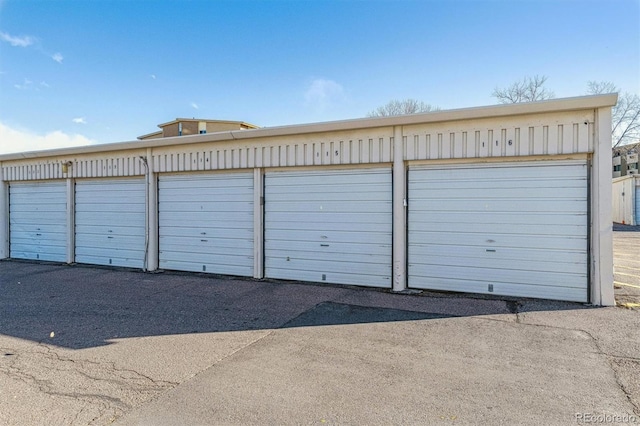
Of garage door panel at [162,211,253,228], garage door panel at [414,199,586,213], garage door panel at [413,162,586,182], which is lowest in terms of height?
garage door panel at [162,211,253,228]

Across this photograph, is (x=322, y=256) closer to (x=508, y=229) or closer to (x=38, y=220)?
(x=508, y=229)

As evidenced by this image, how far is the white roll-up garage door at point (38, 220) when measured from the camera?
11.3 metres

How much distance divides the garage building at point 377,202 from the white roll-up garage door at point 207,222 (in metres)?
0.03

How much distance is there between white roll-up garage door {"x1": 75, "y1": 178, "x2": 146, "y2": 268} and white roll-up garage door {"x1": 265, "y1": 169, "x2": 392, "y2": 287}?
3.91 meters

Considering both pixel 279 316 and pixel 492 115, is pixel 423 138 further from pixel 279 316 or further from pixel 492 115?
pixel 279 316

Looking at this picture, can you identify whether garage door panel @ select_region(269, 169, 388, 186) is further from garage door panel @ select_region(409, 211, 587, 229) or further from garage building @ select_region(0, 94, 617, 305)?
garage door panel @ select_region(409, 211, 587, 229)

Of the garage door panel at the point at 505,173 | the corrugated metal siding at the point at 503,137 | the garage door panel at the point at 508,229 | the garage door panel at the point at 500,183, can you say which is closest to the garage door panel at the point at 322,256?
the garage door panel at the point at 508,229

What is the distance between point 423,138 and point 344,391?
514 cm

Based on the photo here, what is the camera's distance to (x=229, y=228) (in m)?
8.98

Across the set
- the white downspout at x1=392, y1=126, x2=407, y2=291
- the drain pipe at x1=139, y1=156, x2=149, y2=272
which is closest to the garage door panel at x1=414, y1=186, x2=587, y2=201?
the white downspout at x1=392, y1=126, x2=407, y2=291

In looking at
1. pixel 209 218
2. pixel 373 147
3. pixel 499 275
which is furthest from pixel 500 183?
pixel 209 218

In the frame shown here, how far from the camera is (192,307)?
611cm

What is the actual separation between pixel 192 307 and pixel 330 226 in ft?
10.5

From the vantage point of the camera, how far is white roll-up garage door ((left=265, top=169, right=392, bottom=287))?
755cm
